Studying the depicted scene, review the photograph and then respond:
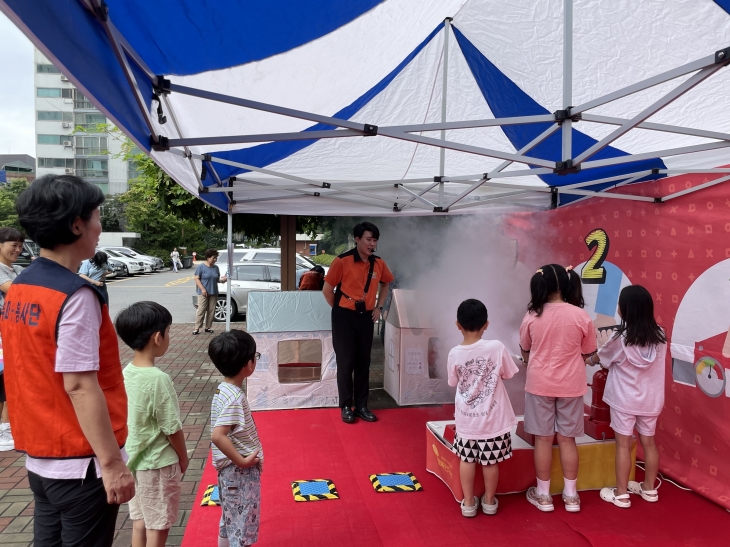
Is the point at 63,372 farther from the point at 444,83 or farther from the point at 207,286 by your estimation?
the point at 207,286

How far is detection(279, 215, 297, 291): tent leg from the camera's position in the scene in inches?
339

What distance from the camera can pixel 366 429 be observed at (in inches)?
186

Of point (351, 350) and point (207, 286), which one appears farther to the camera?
point (207, 286)

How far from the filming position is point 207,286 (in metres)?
9.59

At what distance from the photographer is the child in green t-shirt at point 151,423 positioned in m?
2.22

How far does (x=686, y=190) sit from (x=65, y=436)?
415cm

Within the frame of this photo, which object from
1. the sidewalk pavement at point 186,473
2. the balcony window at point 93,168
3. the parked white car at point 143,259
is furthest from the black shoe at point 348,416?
the balcony window at point 93,168

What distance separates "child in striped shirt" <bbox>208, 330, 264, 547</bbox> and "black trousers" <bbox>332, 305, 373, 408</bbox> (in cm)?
254

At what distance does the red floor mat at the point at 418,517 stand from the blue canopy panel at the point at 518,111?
2.53 meters

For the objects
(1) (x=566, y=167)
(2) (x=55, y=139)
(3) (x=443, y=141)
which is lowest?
(1) (x=566, y=167)

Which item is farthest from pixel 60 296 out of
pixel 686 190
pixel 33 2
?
pixel 686 190

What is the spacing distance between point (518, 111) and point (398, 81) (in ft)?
3.21

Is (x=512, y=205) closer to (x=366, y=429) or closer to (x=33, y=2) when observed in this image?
(x=366, y=429)

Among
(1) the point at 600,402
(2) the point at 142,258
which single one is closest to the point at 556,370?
(1) the point at 600,402
